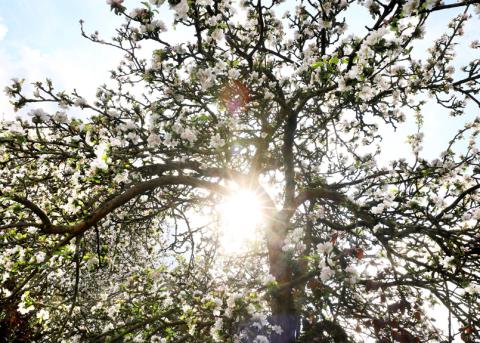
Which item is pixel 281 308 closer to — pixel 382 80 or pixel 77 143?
pixel 382 80

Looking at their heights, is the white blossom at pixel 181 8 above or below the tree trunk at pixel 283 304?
above

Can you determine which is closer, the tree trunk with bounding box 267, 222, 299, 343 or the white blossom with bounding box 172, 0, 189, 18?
the white blossom with bounding box 172, 0, 189, 18

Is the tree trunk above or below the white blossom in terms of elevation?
below

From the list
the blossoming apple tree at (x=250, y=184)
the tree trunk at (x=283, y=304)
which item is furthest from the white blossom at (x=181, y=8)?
the tree trunk at (x=283, y=304)

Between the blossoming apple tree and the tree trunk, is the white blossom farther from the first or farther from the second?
the tree trunk

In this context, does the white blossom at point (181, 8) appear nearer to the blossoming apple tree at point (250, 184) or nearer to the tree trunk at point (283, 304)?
the blossoming apple tree at point (250, 184)

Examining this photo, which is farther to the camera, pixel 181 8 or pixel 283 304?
→ pixel 283 304

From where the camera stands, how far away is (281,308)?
570cm

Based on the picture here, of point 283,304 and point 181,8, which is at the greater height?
point 181,8

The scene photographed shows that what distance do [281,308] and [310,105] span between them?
13.9ft

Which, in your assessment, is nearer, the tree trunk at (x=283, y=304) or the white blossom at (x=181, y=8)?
the white blossom at (x=181, y=8)

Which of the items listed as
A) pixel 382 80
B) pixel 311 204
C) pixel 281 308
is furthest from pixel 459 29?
pixel 281 308

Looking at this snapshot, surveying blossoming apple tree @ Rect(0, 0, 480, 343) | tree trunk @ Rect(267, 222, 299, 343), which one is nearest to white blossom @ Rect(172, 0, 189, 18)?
blossoming apple tree @ Rect(0, 0, 480, 343)

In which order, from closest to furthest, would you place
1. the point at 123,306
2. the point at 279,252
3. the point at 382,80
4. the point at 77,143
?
the point at 382,80 → the point at 77,143 → the point at 279,252 → the point at 123,306
